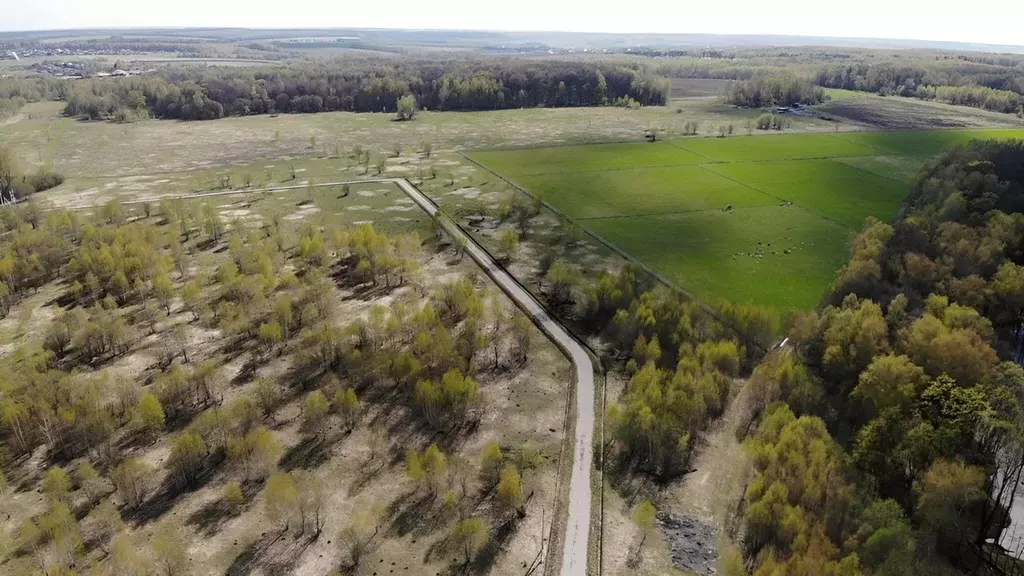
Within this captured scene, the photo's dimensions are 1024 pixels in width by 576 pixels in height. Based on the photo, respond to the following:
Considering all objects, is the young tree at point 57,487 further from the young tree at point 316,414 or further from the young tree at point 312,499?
the young tree at point 316,414

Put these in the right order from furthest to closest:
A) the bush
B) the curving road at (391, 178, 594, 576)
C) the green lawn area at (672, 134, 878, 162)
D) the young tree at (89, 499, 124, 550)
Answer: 1. the green lawn area at (672, 134, 878, 162)
2. the bush
3. the young tree at (89, 499, 124, 550)
4. the curving road at (391, 178, 594, 576)

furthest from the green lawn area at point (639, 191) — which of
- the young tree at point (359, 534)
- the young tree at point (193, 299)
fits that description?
the young tree at point (359, 534)

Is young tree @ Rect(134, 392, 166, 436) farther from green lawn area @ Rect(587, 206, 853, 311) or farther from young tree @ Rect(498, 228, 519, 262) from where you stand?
green lawn area @ Rect(587, 206, 853, 311)

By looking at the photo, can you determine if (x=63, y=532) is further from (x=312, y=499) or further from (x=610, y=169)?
(x=610, y=169)

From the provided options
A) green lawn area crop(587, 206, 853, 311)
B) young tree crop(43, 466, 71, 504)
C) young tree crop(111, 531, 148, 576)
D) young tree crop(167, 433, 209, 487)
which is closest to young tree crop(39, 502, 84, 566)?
young tree crop(43, 466, 71, 504)

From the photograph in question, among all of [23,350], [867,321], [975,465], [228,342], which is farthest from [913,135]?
[23,350]

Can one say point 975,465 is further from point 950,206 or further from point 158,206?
point 158,206
